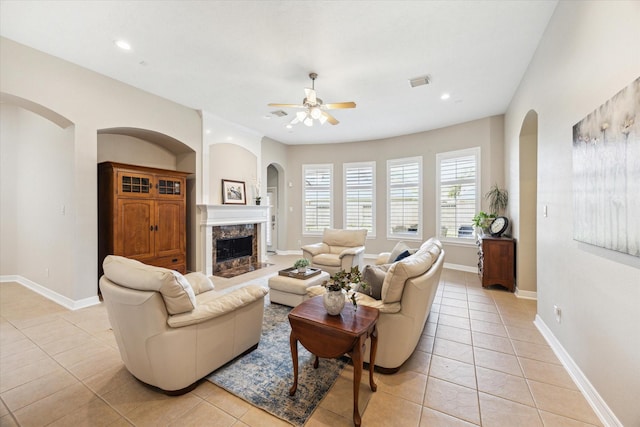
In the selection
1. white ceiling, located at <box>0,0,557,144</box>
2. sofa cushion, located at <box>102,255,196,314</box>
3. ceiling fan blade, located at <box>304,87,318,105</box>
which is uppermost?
white ceiling, located at <box>0,0,557,144</box>

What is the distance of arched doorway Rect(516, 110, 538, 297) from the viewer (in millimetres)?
3832

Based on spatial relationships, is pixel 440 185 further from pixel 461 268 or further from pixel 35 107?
pixel 35 107

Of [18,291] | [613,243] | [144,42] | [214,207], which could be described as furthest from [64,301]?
[613,243]

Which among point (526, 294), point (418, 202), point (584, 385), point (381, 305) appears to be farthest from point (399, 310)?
point (418, 202)

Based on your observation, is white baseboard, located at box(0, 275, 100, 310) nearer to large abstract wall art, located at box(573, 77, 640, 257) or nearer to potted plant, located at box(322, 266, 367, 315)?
potted plant, located at box(322, 266, 367, 315)

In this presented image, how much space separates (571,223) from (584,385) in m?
1.24

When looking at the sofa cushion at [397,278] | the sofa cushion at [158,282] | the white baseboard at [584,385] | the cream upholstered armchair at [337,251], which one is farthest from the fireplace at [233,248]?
the white baseboard at [584,385]

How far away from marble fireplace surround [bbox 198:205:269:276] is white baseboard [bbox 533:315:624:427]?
528 centimetres

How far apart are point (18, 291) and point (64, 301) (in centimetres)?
144

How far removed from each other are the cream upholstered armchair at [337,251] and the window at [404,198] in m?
1.68

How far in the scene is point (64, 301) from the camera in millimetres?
3637

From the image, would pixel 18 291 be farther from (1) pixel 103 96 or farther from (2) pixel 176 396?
(2) pixel 176 396

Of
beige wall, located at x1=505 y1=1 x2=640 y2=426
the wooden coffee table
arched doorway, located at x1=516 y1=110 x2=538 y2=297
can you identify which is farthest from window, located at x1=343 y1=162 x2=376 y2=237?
the wooden coffee table

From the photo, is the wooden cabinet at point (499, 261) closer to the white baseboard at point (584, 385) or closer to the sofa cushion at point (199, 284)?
the white baseboard at point (584, 385)
